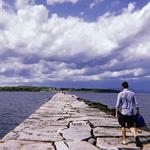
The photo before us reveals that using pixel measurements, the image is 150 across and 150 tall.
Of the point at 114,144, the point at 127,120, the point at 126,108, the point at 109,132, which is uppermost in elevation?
the point at 126,108

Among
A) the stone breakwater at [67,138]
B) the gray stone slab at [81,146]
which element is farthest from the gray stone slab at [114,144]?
the gray stone slab at [81,146]

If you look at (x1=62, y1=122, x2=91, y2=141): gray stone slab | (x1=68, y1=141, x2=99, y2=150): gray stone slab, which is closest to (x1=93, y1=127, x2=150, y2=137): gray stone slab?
(x1=62, y1=122, x2=91, y2=141): gray stone slab

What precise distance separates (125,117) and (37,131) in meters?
2.63

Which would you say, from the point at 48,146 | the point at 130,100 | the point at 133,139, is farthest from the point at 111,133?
the point at 48,146

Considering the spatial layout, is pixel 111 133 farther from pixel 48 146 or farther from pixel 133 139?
pixel 48 146

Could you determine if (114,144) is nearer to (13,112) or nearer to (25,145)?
(25,145)

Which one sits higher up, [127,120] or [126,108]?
[126,108]

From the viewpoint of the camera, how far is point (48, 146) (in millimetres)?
7523

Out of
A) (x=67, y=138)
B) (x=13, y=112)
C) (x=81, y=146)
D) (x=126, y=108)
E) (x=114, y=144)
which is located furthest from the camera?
(x=13, y=112)

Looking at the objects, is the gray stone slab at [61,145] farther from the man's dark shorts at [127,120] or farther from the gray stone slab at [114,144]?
the man's dark shorts at [127,120]

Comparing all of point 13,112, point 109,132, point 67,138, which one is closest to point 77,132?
point 109,132

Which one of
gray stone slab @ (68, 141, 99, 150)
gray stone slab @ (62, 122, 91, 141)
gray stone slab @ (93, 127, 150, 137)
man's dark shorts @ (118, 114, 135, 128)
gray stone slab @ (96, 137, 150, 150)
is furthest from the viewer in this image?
gray stone slab @ (93, 127, 150, 137)

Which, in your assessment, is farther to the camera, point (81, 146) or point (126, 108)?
point (126, 108)

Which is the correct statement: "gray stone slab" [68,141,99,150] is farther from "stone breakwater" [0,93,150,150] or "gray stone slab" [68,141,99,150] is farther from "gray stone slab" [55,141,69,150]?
"gray stone slab" [55,141,69,150]
